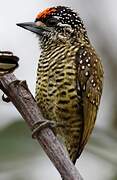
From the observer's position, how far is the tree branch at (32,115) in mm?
1394

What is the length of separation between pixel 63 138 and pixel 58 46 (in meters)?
0.52

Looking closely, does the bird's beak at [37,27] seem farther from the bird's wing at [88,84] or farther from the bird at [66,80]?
the bird's wing at [88,84]

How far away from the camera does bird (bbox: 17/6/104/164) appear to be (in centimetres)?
253

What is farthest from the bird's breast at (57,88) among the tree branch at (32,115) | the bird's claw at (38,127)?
the tree branch at (32,115)

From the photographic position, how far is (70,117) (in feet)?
8.47

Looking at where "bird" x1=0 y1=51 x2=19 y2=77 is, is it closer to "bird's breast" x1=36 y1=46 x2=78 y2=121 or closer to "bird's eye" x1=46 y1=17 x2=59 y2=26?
"bird's breast" x1=36 y1=46 x2=78 y2=121

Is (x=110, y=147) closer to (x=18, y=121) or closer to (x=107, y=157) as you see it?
(x=107, y=157)

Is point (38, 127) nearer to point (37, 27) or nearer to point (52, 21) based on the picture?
point (37, 27)

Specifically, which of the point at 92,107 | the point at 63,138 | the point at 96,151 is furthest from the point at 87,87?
the point at 96,151

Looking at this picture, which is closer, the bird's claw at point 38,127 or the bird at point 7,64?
the bird at point 7,64

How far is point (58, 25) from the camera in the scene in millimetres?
2748

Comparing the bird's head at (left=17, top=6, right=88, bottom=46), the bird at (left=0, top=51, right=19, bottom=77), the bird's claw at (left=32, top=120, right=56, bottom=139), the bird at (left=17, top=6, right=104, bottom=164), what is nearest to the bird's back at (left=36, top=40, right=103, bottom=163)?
the bird at (left=17, top=6, right=104, bottom=164)

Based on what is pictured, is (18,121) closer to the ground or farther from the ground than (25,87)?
closer to the ground

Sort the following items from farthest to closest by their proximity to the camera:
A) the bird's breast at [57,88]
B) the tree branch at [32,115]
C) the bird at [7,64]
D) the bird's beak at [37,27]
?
1. the bird's breast at [57,88]
2. the bird's beak at [37,27]
3. the tree branch at [32,115]
4. the bird at [7,64]
